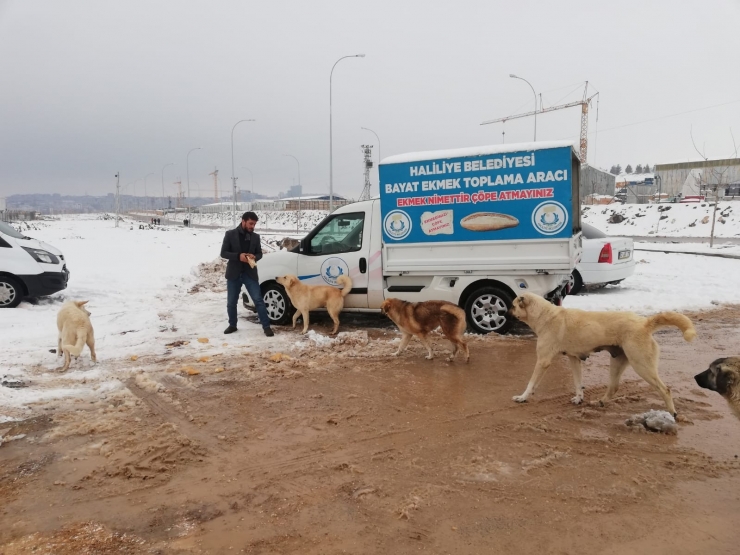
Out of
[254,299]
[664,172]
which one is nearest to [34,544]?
[254,299]

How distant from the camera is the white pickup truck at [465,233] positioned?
716 cm

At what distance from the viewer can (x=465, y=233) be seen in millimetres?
7648

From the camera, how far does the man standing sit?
8.07 meters

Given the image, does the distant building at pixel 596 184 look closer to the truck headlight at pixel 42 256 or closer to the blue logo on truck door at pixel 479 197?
the blue logo on truck door at pixel 479 197

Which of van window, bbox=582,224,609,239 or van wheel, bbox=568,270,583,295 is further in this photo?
van window, bbox=582,224,609,239

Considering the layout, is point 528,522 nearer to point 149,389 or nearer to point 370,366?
point 370,366

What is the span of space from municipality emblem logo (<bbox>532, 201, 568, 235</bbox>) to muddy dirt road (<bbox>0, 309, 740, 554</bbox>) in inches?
87.5

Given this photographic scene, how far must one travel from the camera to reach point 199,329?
27.8 feet

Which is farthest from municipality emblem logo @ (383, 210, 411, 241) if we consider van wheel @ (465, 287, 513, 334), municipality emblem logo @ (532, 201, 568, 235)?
municipality emblem logo @ (532, 201, 568, 235)

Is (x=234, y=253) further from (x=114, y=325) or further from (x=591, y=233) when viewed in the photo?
(x=591, y=233)

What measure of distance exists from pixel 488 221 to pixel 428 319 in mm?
1986

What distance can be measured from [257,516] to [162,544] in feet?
1.90

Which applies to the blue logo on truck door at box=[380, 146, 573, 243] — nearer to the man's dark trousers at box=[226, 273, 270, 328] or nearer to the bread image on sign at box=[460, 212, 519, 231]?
the bread image on sign at box=[460, 212, 519, 231]

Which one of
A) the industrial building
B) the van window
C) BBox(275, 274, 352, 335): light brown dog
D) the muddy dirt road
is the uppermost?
the industrial building
